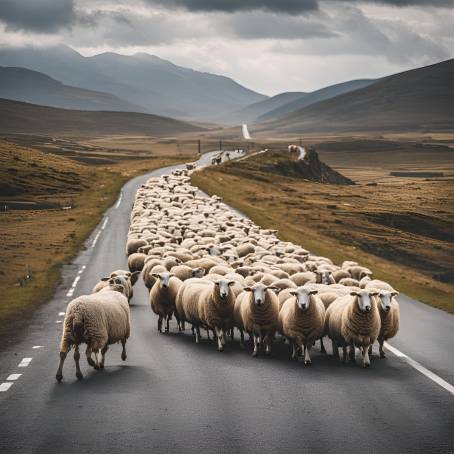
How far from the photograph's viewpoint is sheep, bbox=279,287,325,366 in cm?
1642

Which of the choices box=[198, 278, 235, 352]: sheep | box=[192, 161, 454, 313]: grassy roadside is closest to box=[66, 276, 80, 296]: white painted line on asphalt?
box=[198, 278, 235, 352]: sheep

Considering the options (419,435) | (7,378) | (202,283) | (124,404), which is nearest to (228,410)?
(124,404)

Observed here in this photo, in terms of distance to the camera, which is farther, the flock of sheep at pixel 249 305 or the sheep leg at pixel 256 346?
the sheep leg at pixel 256 346

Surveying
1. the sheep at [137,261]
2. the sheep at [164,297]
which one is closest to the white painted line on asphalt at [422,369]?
the sheep at [164,297]

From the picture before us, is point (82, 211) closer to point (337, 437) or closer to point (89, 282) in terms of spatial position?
point (89, 282)

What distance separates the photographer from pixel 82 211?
67.5 meters

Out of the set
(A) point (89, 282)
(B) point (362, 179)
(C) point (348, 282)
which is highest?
(C) point (348, 282)

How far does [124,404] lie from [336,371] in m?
4.79

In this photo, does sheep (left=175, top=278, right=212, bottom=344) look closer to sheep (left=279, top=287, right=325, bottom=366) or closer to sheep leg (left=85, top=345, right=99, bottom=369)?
sheep (left=279, top=287, right=325, bottom=366)

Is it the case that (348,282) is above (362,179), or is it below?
above

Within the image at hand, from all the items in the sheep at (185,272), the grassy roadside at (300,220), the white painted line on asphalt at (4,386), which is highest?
the white painted line on asphalt at (4,386)

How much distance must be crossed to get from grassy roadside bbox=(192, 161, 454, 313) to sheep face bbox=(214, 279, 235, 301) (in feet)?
36.9

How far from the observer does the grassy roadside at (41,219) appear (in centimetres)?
3036

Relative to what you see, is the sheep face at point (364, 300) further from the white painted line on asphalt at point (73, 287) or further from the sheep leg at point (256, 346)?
the white painted line on asphalt at point (73, 287)
